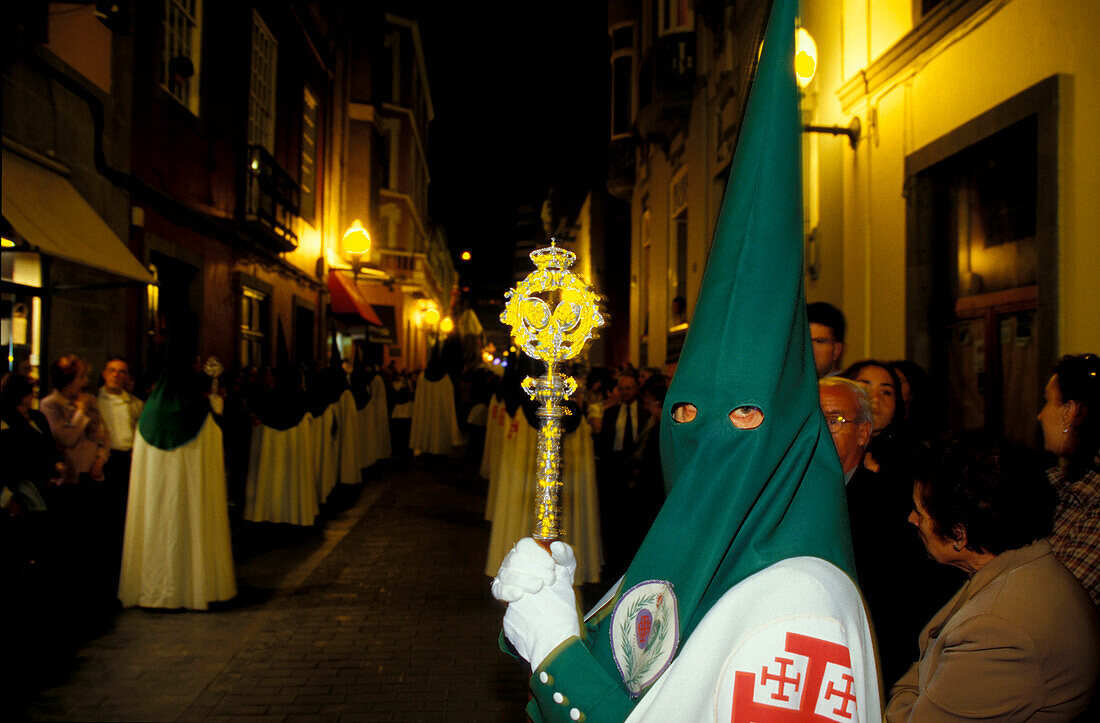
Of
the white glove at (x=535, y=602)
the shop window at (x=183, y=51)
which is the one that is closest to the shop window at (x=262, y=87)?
the shop window at (x=183, y=51)

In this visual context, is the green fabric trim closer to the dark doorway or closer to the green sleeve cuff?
the green sleeve cuff

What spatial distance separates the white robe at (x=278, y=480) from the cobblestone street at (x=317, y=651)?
0.78 metres

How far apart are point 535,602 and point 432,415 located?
50.2ft

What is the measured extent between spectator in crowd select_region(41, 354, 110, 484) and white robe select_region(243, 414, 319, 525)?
93.9 inches

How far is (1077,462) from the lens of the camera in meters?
3.12

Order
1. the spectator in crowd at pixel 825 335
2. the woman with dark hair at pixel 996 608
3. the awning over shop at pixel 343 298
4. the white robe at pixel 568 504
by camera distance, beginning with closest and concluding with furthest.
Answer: the woman with dark hair at pixel 996 608 < the spectator in crowd at pixel 825 335 < the white robe at pixel 568 504 < the awning over shop at pixel 343 298

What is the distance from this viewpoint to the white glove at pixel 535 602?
5.64ft

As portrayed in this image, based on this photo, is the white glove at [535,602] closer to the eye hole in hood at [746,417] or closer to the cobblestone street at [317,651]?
the eye hole in hood at [746,417]

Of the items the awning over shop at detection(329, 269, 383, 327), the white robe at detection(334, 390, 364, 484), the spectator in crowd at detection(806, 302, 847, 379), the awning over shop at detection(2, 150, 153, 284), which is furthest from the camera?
the awning over shop at detection(329, 269, 383, 327)

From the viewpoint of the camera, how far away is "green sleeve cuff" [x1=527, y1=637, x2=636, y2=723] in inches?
61.8

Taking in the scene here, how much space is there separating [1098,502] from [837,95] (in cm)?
695

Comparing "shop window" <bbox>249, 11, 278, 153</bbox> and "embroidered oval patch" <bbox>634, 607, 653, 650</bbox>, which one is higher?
"shop window" <bbox>249, 11, 278, 153</bbox>

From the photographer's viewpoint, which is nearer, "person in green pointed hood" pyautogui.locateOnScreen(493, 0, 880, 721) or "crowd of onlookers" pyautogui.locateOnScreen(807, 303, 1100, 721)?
"person in green pointed hood" pyautogui.locateOnScreen(493, 0, 880, 721)

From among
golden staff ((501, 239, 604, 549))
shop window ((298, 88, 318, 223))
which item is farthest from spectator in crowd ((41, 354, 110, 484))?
shop window ((298, 88, 318, 223))
